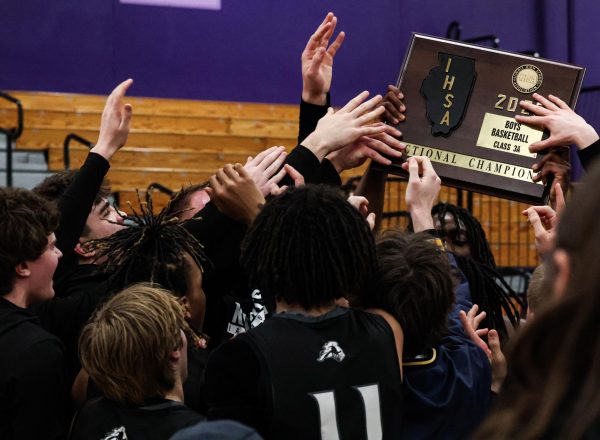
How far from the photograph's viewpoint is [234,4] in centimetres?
1016

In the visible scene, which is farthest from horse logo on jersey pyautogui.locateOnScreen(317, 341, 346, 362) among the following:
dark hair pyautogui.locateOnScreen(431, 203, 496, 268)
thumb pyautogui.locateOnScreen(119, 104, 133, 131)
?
dark hair pyautogui.locateOnScreen(431, 203, 496, 268)

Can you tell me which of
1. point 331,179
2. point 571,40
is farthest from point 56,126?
point 331,179

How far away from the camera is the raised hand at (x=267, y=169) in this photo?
2742 millimetres

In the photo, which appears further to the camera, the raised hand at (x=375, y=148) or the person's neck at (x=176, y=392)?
the raised hand at (x=375, y=148)

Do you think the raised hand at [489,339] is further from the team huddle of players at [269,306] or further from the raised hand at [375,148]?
the raised hand at [375,148]

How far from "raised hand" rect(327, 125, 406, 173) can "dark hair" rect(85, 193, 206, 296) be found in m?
0.66

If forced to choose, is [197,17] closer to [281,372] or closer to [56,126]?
[56,126]

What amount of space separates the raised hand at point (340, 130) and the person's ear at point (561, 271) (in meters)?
1.84

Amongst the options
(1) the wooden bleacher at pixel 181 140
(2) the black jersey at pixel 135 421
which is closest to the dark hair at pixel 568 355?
(2) the black jersey at pixel 135 421

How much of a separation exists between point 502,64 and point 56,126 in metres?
7.36

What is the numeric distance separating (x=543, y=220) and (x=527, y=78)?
46cm

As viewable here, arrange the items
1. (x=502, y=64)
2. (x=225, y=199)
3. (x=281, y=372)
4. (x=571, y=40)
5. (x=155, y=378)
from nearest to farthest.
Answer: (x=281, y=372) → (x=155, y=378) → (x=225, y=199) → (x=502, y=64) → (x=571, y=40)

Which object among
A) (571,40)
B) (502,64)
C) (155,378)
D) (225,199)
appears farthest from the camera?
(571,40)

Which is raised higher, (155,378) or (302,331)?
(302,331)
